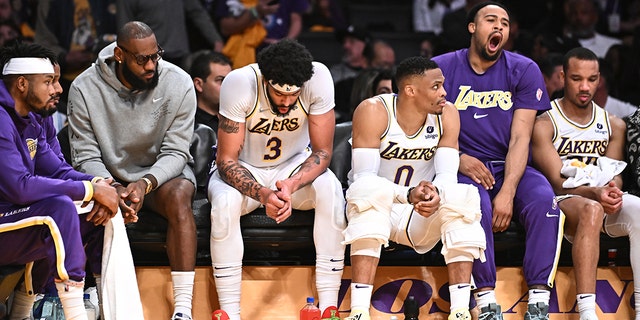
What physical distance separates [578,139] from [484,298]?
1327 mm

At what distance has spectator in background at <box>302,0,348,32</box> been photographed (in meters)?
10.2

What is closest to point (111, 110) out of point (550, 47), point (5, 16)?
point (5, 16)

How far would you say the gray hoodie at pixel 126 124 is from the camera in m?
6.09

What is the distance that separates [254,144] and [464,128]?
1342mm

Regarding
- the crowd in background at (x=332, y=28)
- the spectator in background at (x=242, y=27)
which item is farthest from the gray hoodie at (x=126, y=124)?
the spectator in background at (x=242, y=27)

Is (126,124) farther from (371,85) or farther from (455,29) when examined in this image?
(455,29)

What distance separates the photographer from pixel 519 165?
20.4 ft

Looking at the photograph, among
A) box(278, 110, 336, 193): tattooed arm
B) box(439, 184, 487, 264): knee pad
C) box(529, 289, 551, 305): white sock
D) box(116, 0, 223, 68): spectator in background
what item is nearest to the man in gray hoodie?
box(278, 110, 336, 193): tattooed arm

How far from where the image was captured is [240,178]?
19.4 feet

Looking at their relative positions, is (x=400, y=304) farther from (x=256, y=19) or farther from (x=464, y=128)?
(x=256, y=19)

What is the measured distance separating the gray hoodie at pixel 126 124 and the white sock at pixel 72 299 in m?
0.95

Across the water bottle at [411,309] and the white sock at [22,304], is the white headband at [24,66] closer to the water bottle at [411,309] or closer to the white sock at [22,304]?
the white sock at [22,304]

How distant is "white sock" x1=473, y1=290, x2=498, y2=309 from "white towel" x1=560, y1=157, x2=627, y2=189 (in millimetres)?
930

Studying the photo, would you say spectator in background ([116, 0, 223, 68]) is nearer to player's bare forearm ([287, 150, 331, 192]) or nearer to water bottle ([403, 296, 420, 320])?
player's bare forearm ([287, 150, 331, 192])
